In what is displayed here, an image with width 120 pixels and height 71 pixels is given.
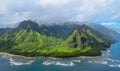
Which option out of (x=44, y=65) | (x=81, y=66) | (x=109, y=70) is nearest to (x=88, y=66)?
(x=81, y=66)

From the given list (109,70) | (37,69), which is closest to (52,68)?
(37,69)

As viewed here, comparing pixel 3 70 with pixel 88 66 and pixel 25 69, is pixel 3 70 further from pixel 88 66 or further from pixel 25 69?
pixel 88 66

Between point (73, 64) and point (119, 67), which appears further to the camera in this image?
point (73, 64)

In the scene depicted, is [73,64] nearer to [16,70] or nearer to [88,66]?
[88,66]

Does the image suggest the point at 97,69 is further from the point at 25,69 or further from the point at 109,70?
the point at 25,69

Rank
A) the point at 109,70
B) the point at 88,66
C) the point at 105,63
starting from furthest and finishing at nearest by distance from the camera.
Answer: the point at 105,63 < the point at 88,66 < the point at 109,70

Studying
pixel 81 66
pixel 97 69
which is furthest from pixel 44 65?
pixel 97 69

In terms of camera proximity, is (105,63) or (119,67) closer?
(119,67)

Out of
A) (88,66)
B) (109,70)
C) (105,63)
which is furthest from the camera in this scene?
(105,63)
